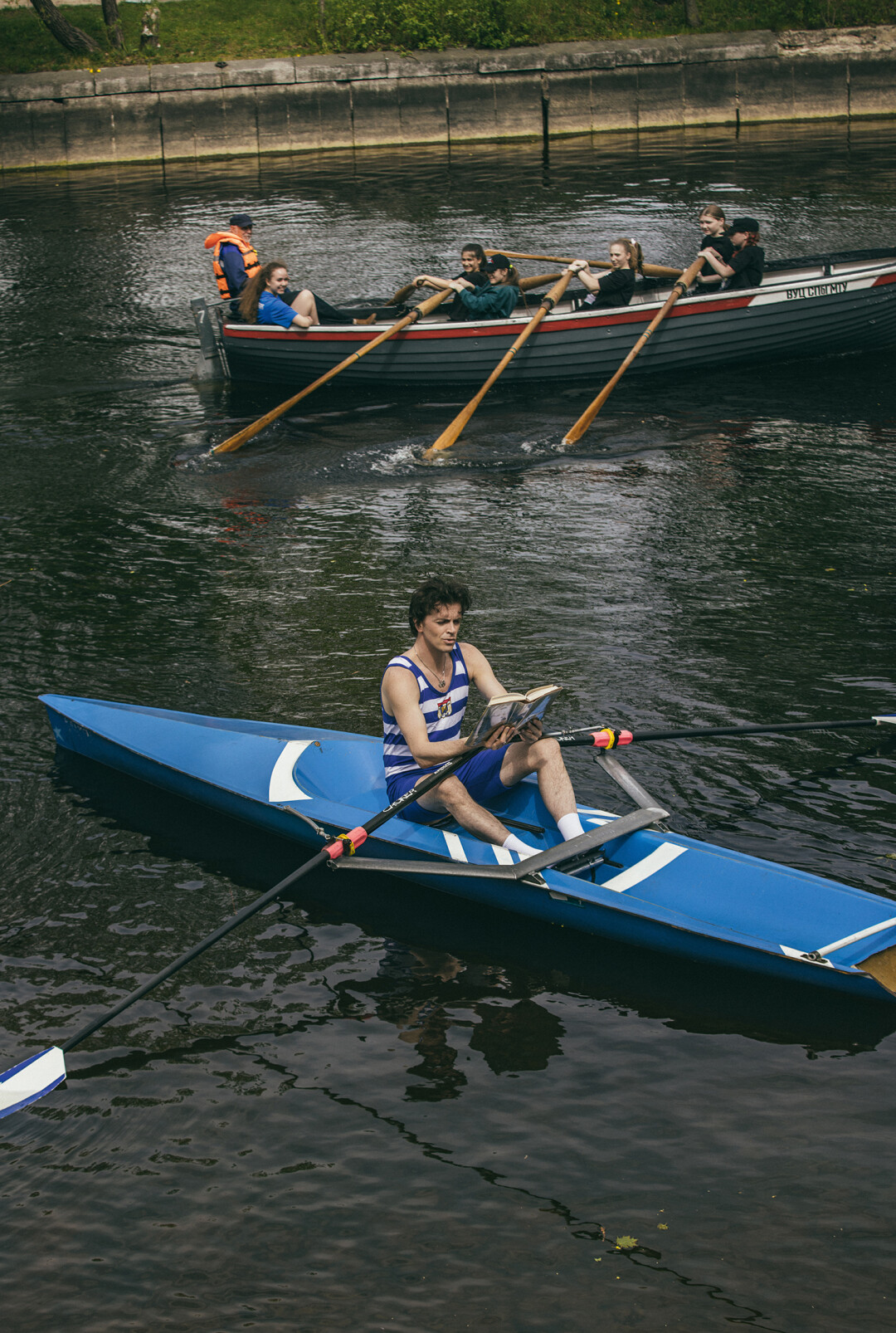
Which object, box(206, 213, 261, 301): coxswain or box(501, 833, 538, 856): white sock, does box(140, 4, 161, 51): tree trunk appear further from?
box(501, 833, 538, 856): white sock

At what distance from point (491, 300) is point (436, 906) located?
8.43m

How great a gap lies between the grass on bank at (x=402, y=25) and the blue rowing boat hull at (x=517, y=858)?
24.0m

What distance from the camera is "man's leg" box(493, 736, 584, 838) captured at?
5566mm

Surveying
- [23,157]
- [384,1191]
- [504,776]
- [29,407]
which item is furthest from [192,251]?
[384,1191]

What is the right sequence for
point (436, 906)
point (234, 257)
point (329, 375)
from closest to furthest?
point (436, 906), point (329, 375), point (234, 257)

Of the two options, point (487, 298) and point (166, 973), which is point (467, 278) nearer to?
point (487, 298)

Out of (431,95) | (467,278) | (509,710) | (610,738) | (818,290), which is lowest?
(610,738)

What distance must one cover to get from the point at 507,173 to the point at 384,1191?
22.3 m

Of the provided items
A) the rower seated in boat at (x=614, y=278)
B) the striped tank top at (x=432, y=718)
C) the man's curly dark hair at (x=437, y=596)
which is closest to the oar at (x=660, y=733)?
the striped tank top at (x=432, y=718)

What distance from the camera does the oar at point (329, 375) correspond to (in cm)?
1177

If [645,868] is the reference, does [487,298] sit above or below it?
above

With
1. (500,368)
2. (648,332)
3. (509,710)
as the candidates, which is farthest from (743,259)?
(509,710)

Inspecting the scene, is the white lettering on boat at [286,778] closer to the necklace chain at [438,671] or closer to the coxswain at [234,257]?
the necklace chain at [438,671]

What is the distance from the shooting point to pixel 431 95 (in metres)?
25.9
